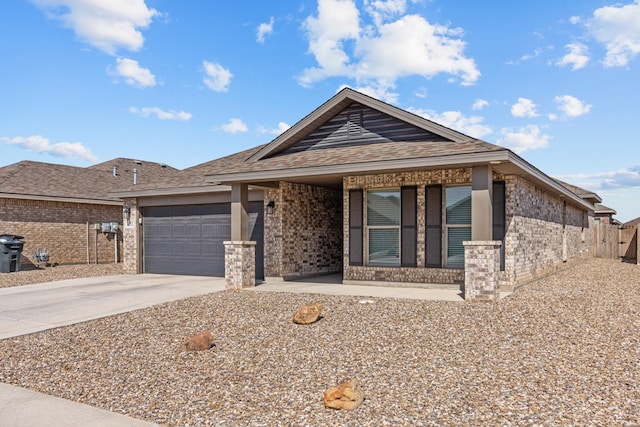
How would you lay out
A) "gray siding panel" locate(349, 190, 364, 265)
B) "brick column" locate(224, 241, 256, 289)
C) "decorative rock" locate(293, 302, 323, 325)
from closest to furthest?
"decorative rock" locate(293, 302, 323, 325) → "brick column" locate(224, 241, 256, 289) → "gray siding panel" locate(349, 190, 364, 265)

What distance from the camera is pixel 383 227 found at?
12.2 meters

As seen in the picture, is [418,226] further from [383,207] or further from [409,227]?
[383,207]

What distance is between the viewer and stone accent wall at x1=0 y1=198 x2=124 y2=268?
19047 mm

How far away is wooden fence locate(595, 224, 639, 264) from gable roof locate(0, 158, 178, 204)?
22.7m

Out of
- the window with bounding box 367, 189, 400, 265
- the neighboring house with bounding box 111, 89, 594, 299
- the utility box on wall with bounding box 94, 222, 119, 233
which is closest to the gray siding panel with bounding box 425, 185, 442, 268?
the neighboring house with bounding box 111, 89, 594, 299

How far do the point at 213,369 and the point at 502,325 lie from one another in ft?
14.8

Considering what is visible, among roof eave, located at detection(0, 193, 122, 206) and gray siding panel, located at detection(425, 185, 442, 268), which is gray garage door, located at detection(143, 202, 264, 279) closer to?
gray siding panel, located at detection(425, 185, 442, 268)

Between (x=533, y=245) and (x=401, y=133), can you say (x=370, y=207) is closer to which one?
(x=401, y=133)

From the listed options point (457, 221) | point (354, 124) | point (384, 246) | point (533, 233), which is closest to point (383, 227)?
point (384, 246)

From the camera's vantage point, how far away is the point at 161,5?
12.0 metres

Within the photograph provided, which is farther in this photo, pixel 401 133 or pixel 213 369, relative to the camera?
pixel 401 133

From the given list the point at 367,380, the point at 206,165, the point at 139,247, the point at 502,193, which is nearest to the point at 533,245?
the point at 502,193

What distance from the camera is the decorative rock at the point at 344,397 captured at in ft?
14.6

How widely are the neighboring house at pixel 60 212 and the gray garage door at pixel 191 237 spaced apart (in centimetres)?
261
